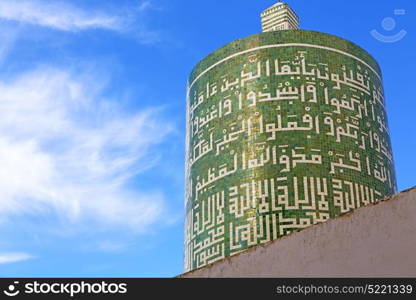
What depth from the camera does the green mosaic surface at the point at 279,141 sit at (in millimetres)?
9011

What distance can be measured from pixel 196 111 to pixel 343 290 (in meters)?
6.35

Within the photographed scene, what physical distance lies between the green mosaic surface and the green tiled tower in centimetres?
1

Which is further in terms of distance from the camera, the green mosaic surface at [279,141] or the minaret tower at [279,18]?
the minaret tower at [279,18]

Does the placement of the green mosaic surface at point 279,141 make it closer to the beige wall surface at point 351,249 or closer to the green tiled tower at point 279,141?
the green tiled tower at point 279,141

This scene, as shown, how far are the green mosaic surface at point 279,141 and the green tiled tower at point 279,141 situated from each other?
0.05 ft

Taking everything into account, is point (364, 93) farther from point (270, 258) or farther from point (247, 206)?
point (270, 258)

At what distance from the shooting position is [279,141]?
30.4 ft

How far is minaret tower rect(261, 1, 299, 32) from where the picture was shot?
1127 cm

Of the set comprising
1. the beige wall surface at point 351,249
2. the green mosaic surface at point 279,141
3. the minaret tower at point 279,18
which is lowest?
the beige wall surface at point 351,249

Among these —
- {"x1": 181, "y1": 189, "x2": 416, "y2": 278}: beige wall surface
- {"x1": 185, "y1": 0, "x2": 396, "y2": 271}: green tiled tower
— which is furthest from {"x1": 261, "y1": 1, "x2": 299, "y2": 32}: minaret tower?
{"x1": 181, "y1": 189, "x2": 416, "y2": 278}: beige wall surface

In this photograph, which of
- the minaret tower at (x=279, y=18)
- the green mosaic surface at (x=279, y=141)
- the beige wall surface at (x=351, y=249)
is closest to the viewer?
the beige wall surface at (x=351, y=249)

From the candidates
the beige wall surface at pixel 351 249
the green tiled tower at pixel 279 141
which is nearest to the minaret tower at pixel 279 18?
the green tiled tower at pixel 279 141

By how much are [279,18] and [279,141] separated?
2.99 metres

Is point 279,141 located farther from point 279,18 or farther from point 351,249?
point 351,249
